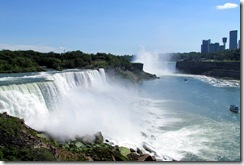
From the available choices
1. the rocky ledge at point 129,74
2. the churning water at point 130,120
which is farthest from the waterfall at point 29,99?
the rocky ledge at point 129,74

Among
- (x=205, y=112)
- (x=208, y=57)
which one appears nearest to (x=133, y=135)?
(x=205, y=112)

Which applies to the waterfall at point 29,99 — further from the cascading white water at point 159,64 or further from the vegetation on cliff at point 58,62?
the cascading white water at point 159,64

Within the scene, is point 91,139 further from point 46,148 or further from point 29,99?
point 46,148

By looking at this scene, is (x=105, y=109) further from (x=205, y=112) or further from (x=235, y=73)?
(x=235, y=73)

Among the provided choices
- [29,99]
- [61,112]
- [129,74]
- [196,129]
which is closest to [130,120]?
[196,129]

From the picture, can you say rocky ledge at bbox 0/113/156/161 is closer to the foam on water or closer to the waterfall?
the foam on water

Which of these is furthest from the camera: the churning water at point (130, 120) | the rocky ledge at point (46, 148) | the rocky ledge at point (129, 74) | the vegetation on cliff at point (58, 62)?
the rocky ledge at point (129, 74)
